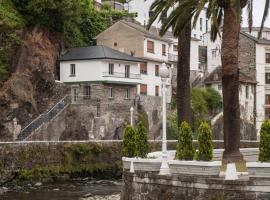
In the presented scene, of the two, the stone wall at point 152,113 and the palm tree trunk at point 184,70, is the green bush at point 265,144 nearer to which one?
the palm tree trunk at point 184,70

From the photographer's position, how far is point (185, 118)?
34.7 m

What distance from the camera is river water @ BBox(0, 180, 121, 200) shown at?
1561 inches

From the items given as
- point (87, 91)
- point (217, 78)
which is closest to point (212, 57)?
point (217, 78)

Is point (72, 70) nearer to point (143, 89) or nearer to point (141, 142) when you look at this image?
point (143, 89)

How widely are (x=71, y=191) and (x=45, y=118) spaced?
20.4 metres

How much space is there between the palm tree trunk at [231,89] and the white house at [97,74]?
138 feet

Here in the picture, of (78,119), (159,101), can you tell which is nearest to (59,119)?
(78,119)

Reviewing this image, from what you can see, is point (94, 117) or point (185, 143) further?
point (94, 117)

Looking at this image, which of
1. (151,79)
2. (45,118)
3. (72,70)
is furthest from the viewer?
(151,79)

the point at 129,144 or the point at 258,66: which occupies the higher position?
the point at 258,66

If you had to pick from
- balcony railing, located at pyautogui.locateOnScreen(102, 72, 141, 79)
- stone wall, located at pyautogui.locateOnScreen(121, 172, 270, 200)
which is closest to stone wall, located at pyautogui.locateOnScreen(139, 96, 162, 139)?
balcony railing, located at pyautogui.locateOnScreen(102, 72, 141, 79)

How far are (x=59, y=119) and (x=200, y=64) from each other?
39.2m

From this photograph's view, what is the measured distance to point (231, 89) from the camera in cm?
2680

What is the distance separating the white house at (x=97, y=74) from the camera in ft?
228
